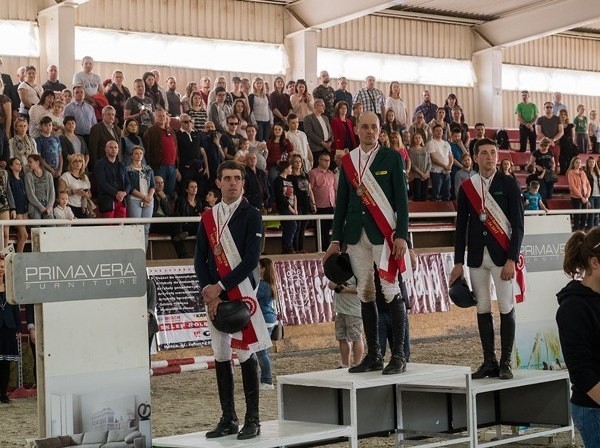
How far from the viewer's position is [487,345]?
794 centimetres

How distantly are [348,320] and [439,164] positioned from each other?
6983 mm

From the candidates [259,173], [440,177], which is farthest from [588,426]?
[440,177]

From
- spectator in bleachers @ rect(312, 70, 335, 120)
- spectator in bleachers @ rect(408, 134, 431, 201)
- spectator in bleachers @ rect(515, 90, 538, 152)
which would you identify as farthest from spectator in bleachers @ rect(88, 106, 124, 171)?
spectator in bleachers @ rect(515, 90, 538, 152)

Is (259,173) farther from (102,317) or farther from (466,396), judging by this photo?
(102,317)

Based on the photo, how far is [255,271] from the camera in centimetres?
644

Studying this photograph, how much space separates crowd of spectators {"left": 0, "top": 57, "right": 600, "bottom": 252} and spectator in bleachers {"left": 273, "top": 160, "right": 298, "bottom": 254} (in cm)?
2

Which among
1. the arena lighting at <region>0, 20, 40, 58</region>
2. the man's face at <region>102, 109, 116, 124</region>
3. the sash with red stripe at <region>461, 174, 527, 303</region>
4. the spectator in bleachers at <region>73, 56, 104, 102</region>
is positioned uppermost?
the arena lighting at <region>0, 20, 40, 58</region>

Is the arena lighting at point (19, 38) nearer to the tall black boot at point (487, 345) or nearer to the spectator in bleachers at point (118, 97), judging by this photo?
the spectator in bleachers at point (118, 97)

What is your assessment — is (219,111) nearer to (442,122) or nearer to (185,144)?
(185,144)

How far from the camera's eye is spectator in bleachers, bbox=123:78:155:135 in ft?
49.2

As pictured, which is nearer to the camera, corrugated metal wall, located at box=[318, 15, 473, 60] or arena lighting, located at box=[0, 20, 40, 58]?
arena lighting, located at box=[0, 20, 40, 58]

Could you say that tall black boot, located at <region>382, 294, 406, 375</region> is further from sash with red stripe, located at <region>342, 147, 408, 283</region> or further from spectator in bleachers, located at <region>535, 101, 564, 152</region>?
spectator in bleachers, located at <region>535, 101, 564, 152</region>

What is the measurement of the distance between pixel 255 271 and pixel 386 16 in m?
18.6

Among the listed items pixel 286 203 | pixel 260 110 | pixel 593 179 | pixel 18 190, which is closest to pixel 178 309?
pixel 18 190
